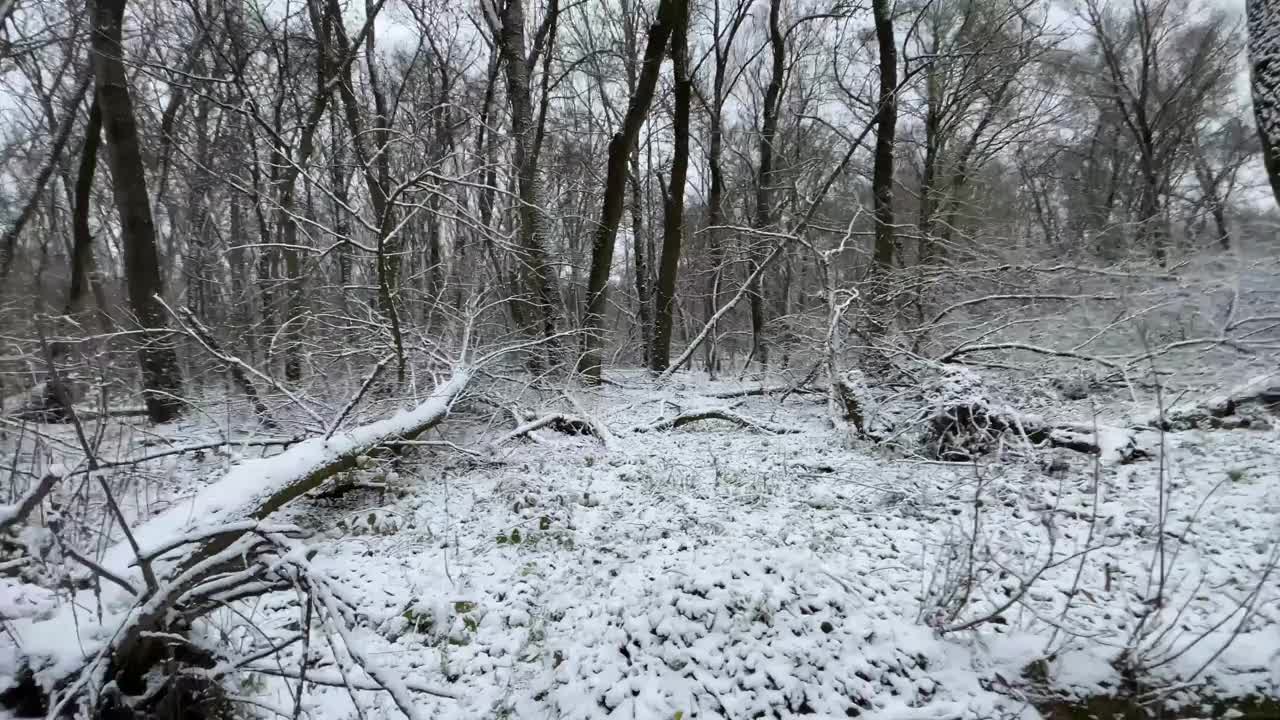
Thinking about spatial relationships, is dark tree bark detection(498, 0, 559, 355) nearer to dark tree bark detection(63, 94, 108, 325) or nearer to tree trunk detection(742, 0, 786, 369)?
tree trunk detection(742, 0, 786, 369)

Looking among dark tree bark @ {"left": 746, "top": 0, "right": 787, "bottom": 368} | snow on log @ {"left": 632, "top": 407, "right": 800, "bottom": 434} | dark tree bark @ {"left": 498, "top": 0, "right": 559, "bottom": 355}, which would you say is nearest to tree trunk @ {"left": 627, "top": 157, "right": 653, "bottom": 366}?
dark tree bark @ {"left": 746, "top": 0, "right": 787, "bottom": 368}

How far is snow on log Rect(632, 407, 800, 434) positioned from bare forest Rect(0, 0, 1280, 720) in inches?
1.7

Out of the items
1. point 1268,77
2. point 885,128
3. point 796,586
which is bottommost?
point 796,586

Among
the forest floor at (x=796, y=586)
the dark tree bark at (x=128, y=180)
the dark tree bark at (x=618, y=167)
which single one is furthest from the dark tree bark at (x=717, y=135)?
the dark tree bark at (x=128, y=180)

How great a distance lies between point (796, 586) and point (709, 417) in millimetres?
4259

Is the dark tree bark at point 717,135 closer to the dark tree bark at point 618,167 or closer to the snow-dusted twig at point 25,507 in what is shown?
the dark tree bark at point 618,167

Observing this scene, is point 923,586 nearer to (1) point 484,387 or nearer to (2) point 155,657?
(2) point 155,657

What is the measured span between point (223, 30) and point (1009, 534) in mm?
12889

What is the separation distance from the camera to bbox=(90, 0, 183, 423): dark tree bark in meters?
7.05

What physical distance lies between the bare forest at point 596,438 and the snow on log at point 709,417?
4cm

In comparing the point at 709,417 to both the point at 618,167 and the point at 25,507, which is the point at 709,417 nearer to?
the point at 618,167

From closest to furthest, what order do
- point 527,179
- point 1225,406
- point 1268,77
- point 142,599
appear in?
point 142,599
point 1225,406
point 1268,77
point 527,179


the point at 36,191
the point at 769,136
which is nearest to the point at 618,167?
the point at 769,136

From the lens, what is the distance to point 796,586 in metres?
3.58
